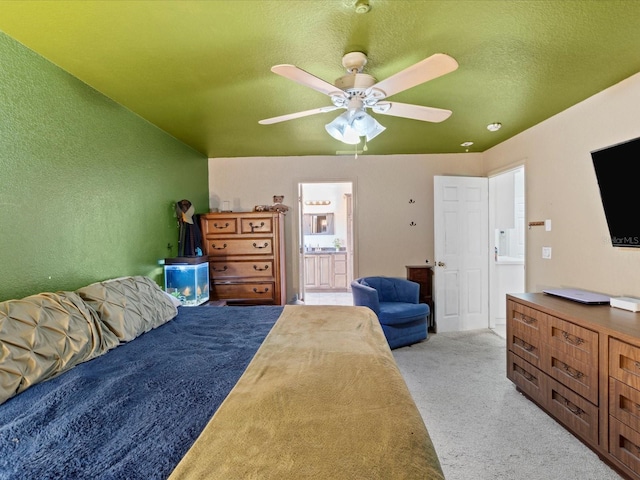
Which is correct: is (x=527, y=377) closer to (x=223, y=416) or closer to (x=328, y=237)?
(x=223, y=416)

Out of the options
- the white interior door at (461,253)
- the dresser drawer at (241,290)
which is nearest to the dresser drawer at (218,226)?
the dresser drawer at (241,290)

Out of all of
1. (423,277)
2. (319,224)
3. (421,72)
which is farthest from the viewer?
(319,224)

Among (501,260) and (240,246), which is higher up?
(240,246)

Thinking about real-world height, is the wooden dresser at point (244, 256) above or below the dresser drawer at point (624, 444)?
above

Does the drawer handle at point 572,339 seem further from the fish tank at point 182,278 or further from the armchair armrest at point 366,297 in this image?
the fish tank at point 182,278

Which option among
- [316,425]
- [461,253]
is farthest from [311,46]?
[461,253]

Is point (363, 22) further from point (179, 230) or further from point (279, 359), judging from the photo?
point (179, 230)

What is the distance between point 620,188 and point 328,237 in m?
5.87

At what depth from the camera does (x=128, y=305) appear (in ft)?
6.55

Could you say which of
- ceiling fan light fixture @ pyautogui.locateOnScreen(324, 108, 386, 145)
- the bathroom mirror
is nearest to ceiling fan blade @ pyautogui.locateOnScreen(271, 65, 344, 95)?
ceiling fan light fixture @ pyautogui.locateOnScreen(324, 108, 386, 145)

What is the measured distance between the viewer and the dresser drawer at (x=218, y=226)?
4012 mm

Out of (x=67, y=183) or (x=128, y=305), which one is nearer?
(x=128, y=305)

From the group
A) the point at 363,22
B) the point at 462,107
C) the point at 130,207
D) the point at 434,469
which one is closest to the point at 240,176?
the point at 130,207

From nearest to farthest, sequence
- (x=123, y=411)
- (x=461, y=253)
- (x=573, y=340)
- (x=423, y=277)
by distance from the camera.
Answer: (x=123, y=411) < (x=573, y=340) < (x=461, y=253) < (x=423, y=277)
